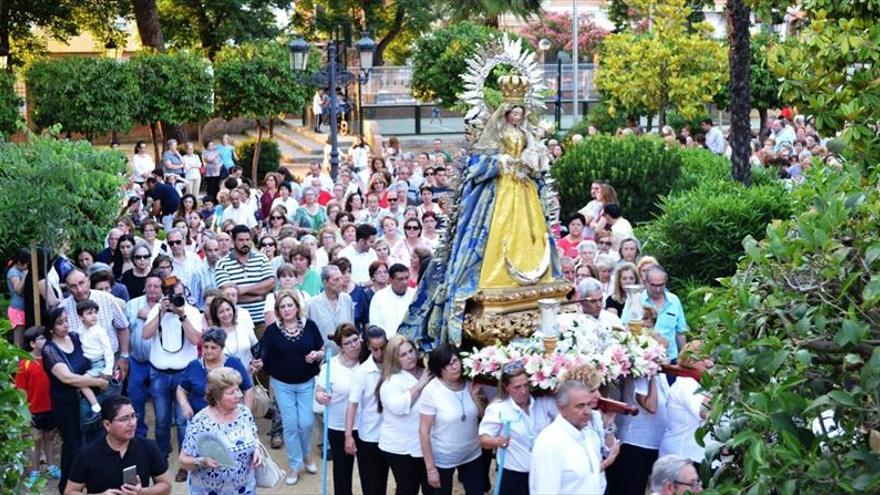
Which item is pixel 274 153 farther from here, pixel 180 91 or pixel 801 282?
pixel 801 282

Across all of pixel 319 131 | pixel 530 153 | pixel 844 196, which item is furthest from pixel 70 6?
pixel 844 196

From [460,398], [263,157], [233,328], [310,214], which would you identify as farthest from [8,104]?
[460,398]

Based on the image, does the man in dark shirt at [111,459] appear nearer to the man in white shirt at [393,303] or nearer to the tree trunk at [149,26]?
the man in white shirt at [393,303]

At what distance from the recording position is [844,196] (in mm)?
5590

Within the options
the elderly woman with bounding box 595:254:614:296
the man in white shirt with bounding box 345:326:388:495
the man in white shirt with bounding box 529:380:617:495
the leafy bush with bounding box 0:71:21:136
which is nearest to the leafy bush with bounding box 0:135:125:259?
the man in white shirt with bounding box 345:326:388:495

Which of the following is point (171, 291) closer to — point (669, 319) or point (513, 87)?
point (513, 87)

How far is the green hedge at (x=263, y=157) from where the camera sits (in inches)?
1211

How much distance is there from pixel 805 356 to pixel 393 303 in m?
7.43

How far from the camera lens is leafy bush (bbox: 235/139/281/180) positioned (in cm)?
3075

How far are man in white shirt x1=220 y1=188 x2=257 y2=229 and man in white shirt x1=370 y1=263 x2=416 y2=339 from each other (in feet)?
19.1

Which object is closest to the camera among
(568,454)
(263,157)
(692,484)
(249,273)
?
(692,484)

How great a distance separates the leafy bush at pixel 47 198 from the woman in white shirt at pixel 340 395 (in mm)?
3697

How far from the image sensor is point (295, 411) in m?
11.6

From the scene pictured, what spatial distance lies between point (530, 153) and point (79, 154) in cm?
660
